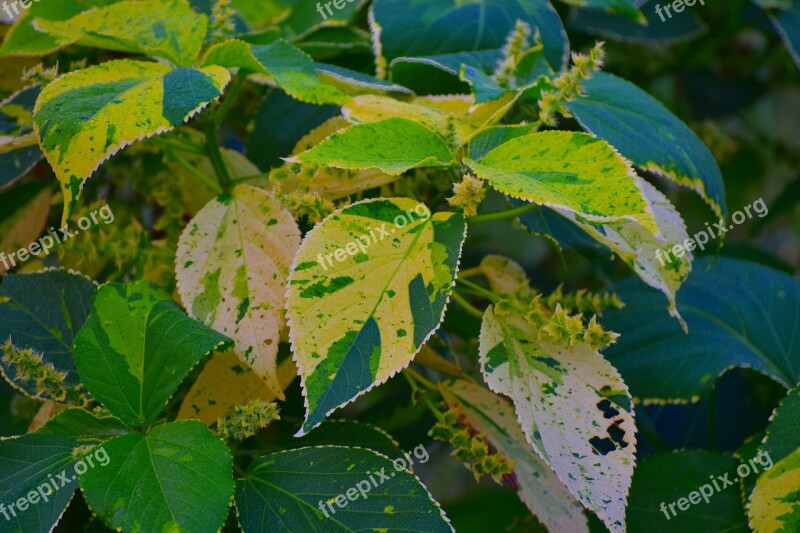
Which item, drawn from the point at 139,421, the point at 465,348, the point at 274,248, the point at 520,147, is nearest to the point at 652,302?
the point at 465,348

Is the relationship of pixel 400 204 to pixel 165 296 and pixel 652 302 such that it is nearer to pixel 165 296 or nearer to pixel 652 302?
pixel 165 296

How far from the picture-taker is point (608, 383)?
0.62 metres

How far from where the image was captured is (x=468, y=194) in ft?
1.91

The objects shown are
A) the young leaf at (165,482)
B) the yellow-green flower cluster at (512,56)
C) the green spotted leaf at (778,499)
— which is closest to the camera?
→ the young leaf at (165,482)

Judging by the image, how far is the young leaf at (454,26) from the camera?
31.9 inches

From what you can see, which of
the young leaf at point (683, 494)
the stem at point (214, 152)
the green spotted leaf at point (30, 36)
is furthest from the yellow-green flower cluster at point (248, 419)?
the green spotted leaf at point (30, 36)

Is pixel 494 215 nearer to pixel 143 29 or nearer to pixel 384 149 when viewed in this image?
pixel 384 149

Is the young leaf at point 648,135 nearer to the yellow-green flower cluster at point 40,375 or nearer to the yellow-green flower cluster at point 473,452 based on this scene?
the yellow-green flower cluster at point 473,452

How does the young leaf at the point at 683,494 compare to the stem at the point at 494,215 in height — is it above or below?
below

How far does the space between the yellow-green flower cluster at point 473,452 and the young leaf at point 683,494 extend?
132mm

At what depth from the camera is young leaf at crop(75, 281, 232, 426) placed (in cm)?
58

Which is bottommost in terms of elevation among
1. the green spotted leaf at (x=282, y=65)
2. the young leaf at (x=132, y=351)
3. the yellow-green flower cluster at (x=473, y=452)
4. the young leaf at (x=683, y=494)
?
the young leaf at (x=683, y=494)

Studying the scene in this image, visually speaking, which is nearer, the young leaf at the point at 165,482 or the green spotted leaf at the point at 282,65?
the young leaf at the point at 165,482

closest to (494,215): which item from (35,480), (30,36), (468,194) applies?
(468,194)
